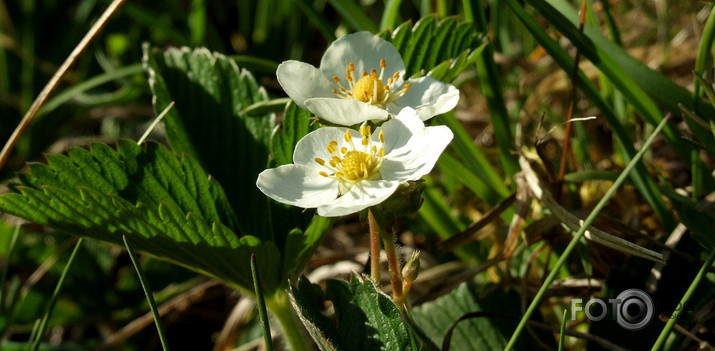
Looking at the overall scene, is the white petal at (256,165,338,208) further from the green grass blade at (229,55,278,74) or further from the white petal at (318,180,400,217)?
the green grass blade at (229,55,278,74)

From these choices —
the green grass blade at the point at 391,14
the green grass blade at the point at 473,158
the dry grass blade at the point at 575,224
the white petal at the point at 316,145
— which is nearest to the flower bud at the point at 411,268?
the white petal at the point at 316,145

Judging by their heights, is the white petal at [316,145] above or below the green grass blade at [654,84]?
above

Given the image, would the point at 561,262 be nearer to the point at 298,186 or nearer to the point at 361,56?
the point at 298,186

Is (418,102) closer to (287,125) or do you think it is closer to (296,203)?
(287,125)

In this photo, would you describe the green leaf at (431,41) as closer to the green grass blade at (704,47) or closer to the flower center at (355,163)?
the flower center at (355,163)

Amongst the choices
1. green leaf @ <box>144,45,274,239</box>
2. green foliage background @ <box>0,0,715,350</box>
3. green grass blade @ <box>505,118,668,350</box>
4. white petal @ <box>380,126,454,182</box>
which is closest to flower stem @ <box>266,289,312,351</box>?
green foliage background @ <box>0,0,715,350</box>
